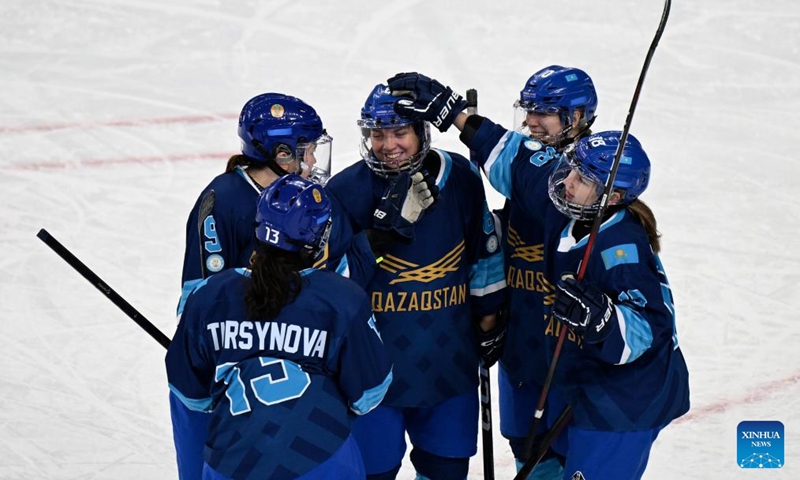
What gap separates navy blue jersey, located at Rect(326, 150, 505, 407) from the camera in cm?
305

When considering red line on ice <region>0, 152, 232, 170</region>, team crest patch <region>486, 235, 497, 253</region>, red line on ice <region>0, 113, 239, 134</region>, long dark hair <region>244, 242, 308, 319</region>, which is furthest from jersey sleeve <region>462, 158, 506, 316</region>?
red line on ice <region>0, 113, 239, 134</region>

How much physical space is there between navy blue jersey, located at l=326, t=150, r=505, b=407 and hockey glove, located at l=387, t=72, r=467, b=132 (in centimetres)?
16

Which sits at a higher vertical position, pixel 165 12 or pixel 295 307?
pixel 165 12

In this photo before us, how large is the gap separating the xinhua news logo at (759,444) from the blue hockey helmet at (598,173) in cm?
128

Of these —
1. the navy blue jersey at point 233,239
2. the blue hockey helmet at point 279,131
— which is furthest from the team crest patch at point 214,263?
the blue hockey helmet at point 279,131

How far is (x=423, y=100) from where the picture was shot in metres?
2.95

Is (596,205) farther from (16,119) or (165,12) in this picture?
(165,12)

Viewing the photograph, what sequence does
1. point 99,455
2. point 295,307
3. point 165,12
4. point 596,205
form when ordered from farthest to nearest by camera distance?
point 165,12 → point 99,455 → point 596,205 → point 295,307

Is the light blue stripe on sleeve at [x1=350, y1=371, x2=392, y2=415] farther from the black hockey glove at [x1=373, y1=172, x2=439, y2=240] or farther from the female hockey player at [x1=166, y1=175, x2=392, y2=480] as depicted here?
the black hockey glove at [x1=373, y1=172, x2=439, y2=240]

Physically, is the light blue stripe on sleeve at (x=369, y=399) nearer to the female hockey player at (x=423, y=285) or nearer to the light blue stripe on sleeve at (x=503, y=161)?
the female hockey player at (x=423, y=285)

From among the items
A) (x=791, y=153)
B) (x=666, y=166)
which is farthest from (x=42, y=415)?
(x=791, y=153)

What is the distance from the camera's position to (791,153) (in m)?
5.36

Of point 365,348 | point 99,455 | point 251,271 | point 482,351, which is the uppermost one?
point 251,271

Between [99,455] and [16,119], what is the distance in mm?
2527
